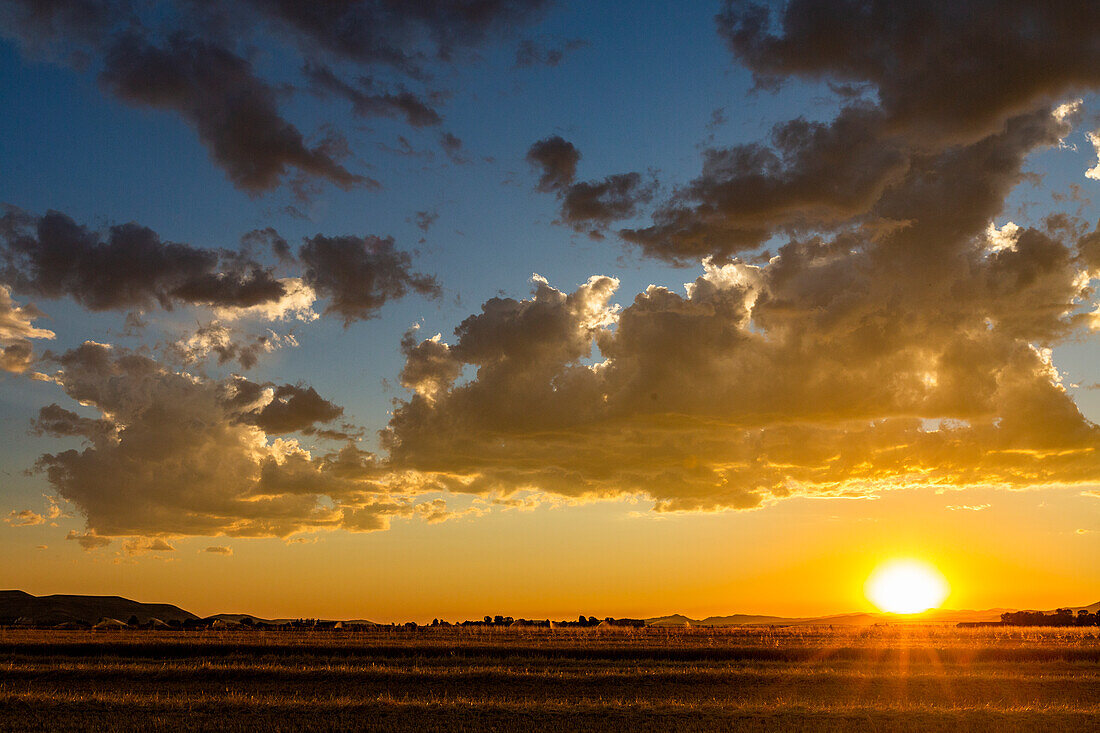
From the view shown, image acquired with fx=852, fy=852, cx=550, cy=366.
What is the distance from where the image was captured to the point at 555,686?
37312 millimetres

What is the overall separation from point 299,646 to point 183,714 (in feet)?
99.1

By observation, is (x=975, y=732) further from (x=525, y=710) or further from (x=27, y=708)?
(x=27, y=708)

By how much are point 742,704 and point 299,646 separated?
35931mm

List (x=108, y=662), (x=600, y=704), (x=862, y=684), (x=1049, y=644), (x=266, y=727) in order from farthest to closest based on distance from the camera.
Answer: (x=1049, y=644)
(x=108, y=662)
(x=862, y=684)
(x=600, y=704)
(x=266, y=727)

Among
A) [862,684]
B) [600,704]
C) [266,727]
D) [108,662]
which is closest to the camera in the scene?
[266,727]

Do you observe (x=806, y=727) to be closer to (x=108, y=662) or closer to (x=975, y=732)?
(x=975, y=732)

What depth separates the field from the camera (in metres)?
27.7

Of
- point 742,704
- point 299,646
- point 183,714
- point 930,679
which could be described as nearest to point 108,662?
point 299,646

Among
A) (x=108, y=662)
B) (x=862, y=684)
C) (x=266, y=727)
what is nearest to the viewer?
(x=266, y=727)

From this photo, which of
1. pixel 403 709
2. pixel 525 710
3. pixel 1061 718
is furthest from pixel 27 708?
pixel 1061 718

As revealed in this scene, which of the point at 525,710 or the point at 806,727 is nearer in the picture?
the point at 806,727

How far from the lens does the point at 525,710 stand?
29250mm

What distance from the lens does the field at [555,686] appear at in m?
27.7

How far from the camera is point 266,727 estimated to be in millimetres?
26344
